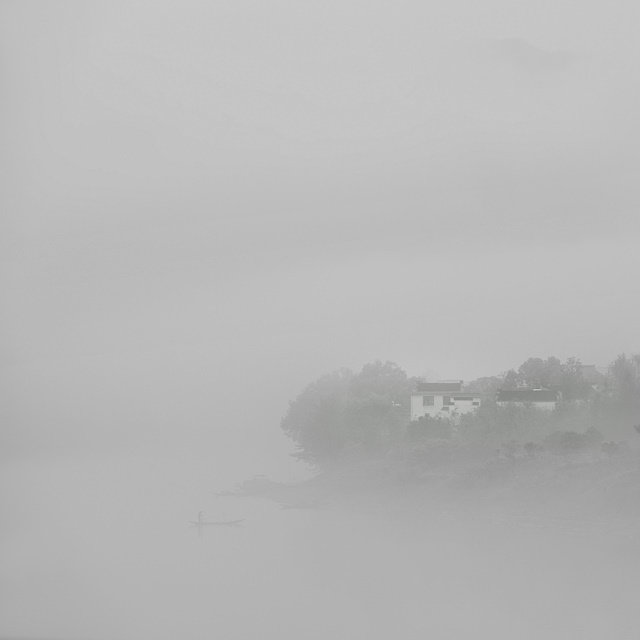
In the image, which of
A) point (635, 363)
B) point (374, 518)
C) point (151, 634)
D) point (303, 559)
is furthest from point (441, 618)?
point (635, 363)

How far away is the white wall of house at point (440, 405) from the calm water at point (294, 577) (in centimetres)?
327

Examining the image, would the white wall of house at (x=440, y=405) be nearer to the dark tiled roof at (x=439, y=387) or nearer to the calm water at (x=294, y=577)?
the dark tiled roof at (x=439, y=387)

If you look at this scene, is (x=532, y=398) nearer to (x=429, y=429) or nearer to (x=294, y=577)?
(x=429, y=429)

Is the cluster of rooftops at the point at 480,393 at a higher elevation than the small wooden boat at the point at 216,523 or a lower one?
higher

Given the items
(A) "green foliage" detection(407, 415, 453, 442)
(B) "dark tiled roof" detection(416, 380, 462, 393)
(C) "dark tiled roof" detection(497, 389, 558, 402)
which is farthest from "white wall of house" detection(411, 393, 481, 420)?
(C) "dark tiled roof" detection(497, 389, 558, 402)

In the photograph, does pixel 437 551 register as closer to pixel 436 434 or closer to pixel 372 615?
pixel 372 615

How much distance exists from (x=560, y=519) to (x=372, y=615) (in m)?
5.49

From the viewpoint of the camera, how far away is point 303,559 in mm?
10477

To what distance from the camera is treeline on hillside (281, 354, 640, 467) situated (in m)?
13.9

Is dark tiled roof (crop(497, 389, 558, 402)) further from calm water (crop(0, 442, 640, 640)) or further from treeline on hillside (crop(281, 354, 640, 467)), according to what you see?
calm water (crop(0, 442, 640, 640))

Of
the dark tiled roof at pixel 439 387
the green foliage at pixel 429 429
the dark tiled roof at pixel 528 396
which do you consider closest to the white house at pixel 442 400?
the dark tiled roof at pixel 439 387

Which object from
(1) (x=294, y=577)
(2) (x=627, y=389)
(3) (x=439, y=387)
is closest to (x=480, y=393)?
(3) (x=439, y=387)

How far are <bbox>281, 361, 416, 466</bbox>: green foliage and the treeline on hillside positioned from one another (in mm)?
17

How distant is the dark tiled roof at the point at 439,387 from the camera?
18.0 meters
